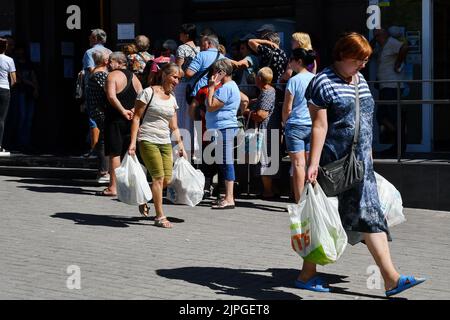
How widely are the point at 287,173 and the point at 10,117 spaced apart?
596cm

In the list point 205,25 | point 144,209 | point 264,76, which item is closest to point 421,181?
point 264,76

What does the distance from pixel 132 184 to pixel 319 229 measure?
3.56 meters

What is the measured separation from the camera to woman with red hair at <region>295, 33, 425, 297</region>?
275 inches

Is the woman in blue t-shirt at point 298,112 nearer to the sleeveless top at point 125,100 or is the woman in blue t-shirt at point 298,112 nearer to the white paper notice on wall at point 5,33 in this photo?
the sleeveless top at point 125,100

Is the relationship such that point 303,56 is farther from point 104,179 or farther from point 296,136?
point 104,179

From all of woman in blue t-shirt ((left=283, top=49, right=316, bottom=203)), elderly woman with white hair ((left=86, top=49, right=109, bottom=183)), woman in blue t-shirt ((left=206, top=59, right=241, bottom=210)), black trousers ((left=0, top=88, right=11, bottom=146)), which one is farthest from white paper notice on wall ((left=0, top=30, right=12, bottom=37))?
woman in blue t-shirt ((left=283, top=49, right=316, bottom=203))

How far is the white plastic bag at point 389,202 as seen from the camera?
7.68 metres

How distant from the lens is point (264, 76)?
11617 mm

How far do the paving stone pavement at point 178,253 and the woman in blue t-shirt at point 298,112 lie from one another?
79cm

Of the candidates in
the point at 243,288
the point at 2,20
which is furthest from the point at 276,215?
the point at 2,20

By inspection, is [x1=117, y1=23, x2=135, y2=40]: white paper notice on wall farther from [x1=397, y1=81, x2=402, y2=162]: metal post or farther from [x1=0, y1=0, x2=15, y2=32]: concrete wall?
[x1=397, y1=81, x2=402, y2=162]: metal post

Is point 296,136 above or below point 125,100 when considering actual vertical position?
below
